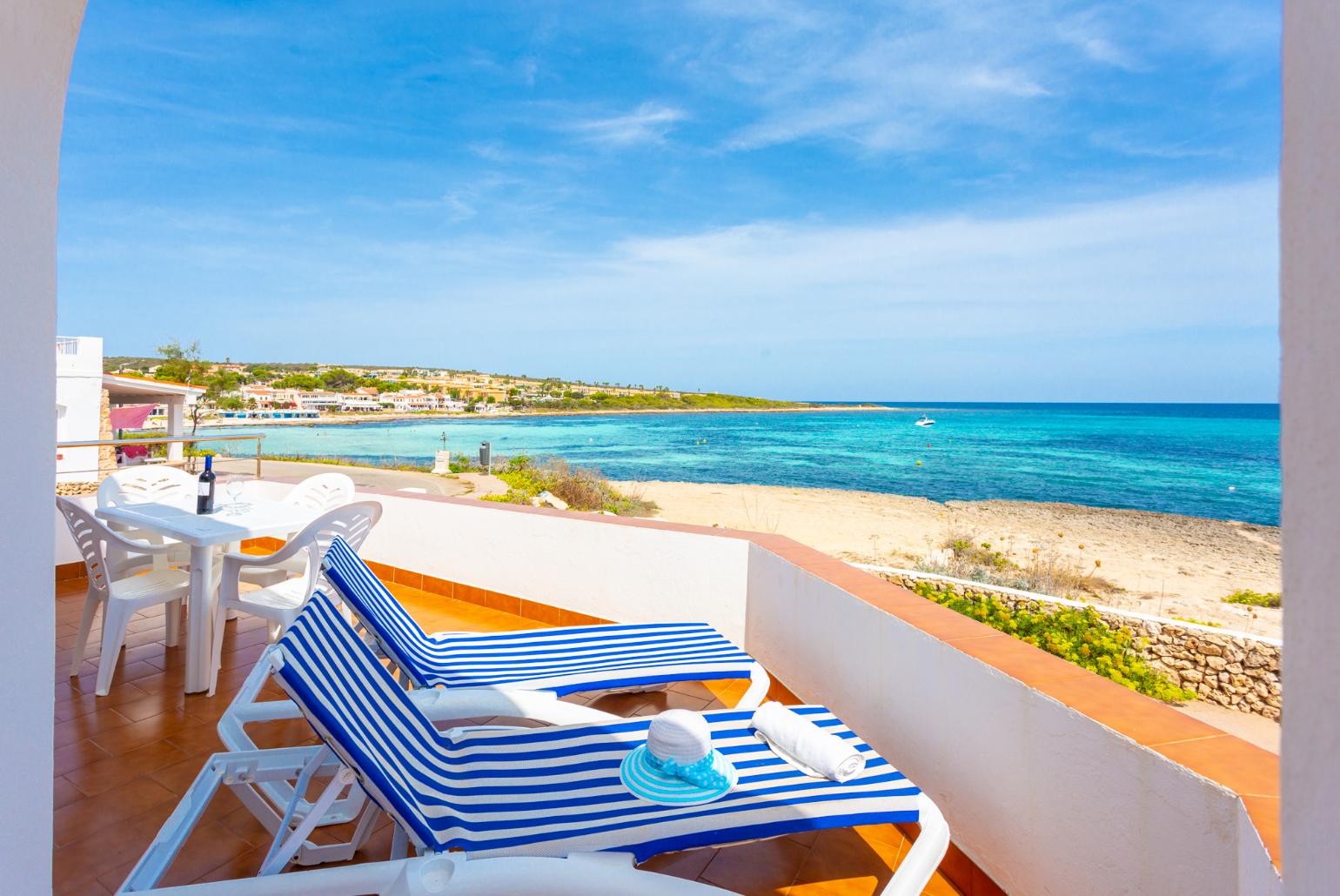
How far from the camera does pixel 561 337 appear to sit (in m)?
34.1

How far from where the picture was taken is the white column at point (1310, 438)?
552 mm

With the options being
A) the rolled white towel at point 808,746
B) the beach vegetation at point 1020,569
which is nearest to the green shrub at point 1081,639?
the beach vegetation at point 1020,569

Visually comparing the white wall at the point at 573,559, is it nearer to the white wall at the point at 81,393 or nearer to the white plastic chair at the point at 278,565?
the white plastic chair at the point at 278,565

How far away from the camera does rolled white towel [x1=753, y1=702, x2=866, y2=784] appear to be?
6.07 ft

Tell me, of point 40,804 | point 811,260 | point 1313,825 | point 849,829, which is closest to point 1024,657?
point 849,829

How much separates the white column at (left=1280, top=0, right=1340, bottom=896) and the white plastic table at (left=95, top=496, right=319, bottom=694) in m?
3.61

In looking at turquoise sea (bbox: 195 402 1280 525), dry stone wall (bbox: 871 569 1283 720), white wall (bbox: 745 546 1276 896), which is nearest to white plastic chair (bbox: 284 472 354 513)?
white wall (bbox: 745 546 1276 896)

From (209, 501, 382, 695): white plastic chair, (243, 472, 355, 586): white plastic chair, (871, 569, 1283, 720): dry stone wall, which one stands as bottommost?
(871, 569, 1283, 720): dry stone wall

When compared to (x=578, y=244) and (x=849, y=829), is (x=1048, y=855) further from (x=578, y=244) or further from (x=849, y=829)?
(x=578, y=244)

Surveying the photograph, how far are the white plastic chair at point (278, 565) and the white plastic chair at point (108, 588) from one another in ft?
0.84

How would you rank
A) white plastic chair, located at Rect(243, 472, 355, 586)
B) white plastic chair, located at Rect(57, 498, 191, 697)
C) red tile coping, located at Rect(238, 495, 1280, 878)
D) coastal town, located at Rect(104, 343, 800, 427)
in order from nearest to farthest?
red tile coping, located at Rect(238, 495, 1280, 878), white plastic chair, located at Rect(57, 498, 191, 697), white plastic chair, located at Rect(243, 472, 355, 586), coastal town, located at Rect(104, 343, 800, 427)

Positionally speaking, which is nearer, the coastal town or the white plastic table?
the white plastic table

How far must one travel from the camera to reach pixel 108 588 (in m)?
3.12

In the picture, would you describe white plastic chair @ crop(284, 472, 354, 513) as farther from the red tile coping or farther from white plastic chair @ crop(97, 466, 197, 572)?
the red tile coping
